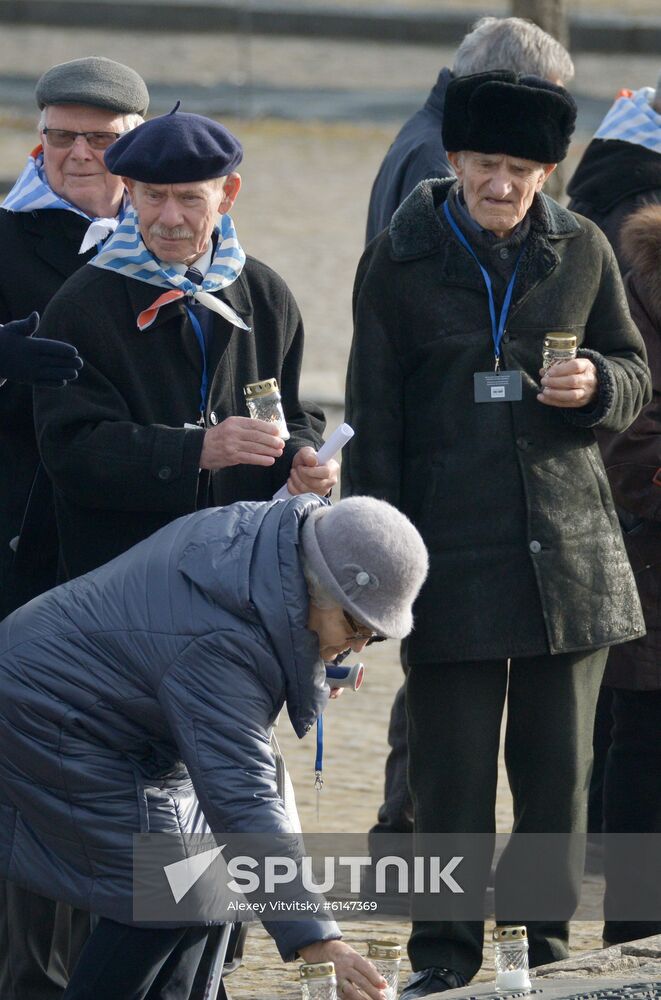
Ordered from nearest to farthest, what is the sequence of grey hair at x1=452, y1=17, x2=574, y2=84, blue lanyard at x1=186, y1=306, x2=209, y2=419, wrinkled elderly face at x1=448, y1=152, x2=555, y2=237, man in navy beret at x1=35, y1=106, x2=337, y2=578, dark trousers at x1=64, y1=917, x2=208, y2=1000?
1. dark trousers at x1=64, y1=917, x2=208, y2=1000
2. man in navy beret at x1=35, y1=106, x2=337, y2=578
3. blue lanyard at x1=186, y1=306, x2=209, y2=419
4. wrinkled elderly face at x1=448, y1=152, x2=555, y2=237
5. grey hair at x1=452, y1=17, x2=574, y2=84

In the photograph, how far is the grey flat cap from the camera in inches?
177

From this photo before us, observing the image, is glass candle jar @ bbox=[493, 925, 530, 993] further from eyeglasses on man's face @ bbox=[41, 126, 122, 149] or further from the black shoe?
eyeglasses on man's face @ bbox=[41, 126, 122, 149]

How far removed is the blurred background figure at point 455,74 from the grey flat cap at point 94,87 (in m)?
0.86

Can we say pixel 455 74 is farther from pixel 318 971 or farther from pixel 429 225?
pixel 318 971

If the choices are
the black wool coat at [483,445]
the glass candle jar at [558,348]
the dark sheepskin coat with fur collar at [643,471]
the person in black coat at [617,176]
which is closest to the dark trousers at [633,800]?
the dark sheepskin coat with fur collar at [643,471]

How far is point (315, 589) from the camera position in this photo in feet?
11.2

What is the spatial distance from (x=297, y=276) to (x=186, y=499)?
10.7 m

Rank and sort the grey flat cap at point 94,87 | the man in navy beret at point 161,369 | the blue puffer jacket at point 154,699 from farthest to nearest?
the grey flat cap at point 94,87 < the man in navy beret at point 161,369 < the blue puffer jacket at point 154,699

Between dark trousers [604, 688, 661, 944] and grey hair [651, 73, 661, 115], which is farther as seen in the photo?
grey hair [651, 73, 661, 115]

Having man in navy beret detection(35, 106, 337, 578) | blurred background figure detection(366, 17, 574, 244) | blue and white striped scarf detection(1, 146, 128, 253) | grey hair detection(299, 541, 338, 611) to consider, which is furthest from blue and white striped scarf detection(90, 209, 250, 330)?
blurred background figure detection(366, 17, 574, 244)

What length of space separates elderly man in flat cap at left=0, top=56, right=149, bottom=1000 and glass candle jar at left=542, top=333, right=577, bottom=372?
102cm

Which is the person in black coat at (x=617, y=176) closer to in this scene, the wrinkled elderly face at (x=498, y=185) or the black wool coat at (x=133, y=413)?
the wrinkled elderly face at (x=498, y=185)

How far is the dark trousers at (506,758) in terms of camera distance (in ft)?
14.3

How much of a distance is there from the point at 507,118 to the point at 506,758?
1414mm
